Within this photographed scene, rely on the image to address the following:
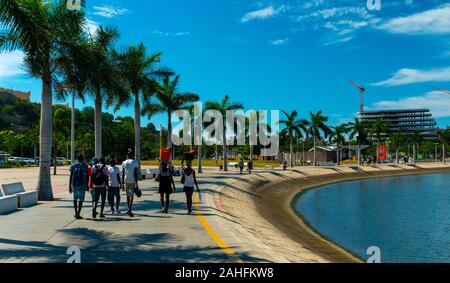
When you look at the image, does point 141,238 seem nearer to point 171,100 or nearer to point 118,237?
point 118,237

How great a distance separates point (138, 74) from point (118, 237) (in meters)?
25.1

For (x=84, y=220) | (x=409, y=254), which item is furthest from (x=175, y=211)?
(x=409, y=254)

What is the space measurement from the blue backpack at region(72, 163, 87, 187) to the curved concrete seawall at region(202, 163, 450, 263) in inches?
164

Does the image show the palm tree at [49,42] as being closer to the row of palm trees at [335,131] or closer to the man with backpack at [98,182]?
the man with backpack at [98,182]

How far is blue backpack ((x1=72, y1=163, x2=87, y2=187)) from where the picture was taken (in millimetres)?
13359

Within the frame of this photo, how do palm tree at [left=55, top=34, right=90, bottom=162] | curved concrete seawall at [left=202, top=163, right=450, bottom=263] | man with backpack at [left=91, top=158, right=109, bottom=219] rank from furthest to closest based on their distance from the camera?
palm tree at [left=55, top=34, right=90, bottom=162], man with backpack at [left=91, top=158, right=109, bottom=219], curved concrete seawall at [left=202, top=163, right=450, bottom=263]

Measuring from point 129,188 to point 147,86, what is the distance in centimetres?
2196

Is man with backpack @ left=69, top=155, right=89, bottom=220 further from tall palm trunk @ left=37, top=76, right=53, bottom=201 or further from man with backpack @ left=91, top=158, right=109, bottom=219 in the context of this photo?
tall palm trunk @ left=37, top=76, right=53, bottom=201

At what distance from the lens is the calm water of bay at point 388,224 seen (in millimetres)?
17823

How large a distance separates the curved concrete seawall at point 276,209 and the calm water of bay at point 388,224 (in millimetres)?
1254

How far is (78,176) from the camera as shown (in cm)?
1343

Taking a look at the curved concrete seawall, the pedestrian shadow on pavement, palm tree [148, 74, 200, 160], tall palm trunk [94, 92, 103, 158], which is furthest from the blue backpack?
palm tree [148, 74, 200, 160]
